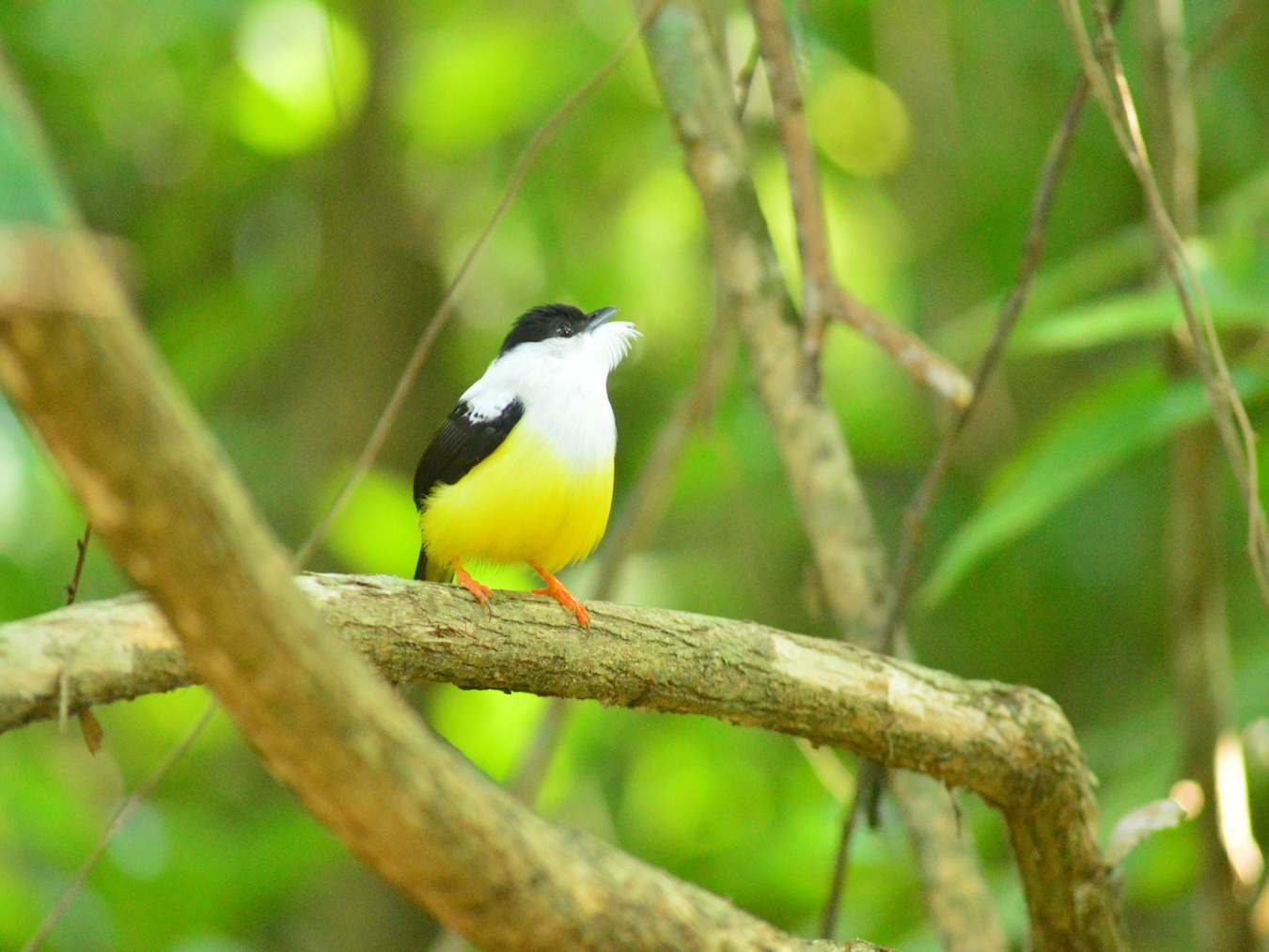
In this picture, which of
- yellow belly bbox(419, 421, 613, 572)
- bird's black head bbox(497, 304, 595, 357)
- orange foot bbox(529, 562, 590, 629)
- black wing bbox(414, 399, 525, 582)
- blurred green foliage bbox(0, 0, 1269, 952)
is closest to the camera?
orange foot bbox(529, 562, 590, 629)

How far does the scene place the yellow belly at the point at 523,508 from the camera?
10.5ft

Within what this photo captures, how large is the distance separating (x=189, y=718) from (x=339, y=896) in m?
1.22

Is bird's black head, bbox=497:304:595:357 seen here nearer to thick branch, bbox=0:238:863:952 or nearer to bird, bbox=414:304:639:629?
bird, bbox=414:304:639:629

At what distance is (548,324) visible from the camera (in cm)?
402

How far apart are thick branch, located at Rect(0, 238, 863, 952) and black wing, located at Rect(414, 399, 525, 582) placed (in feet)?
5.90

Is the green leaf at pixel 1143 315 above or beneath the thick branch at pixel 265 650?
above

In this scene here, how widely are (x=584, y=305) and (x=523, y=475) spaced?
310 centimetres

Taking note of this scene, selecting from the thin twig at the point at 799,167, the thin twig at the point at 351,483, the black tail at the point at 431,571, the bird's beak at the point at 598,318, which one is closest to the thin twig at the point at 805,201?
the thin twig at the point at 799,167

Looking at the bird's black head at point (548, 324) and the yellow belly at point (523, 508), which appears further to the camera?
the bird's black head at point (548, 324)

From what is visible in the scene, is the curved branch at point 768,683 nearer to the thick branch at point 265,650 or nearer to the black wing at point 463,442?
the black wing at point 463,442

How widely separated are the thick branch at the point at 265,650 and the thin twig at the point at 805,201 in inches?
85.6

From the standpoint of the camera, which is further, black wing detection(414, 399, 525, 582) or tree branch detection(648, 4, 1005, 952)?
tree branch detection(648, 4, 1005, 952)

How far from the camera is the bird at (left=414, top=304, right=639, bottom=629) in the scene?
3.21 m

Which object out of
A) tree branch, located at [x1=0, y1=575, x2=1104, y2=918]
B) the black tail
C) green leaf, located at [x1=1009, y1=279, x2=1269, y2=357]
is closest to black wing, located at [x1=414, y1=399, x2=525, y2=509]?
the black tail
